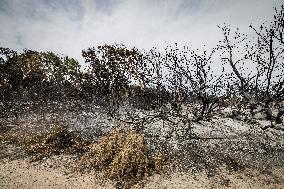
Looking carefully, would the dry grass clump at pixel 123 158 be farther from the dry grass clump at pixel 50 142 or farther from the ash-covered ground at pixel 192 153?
the dry grass clump at pixel 50 142

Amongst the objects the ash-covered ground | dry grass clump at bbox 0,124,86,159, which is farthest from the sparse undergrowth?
the ash-covered ground

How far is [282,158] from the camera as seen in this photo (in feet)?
26.4

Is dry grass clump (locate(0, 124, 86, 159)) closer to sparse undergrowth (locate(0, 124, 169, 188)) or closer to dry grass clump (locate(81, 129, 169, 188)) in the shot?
sparse undergrowth (locate(0, 124, 169, 188))

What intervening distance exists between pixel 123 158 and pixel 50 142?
3101 mm

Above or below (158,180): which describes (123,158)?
above

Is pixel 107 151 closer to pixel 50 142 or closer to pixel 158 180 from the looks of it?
pixel 158 180

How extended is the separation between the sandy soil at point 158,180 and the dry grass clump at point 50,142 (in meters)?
1.06

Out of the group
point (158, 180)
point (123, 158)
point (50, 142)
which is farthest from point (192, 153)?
point (50, 142)

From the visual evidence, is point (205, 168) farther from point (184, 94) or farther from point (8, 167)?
point (184, 94)

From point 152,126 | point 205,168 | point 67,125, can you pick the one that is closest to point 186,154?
point 205,168

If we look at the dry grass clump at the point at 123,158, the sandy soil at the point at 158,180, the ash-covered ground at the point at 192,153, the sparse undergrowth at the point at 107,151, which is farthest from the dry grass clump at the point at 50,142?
the sandy soil at the point at 158,180

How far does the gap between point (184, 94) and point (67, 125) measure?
6.36m

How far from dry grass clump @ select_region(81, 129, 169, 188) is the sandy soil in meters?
0.29

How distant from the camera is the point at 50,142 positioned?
949 cm
